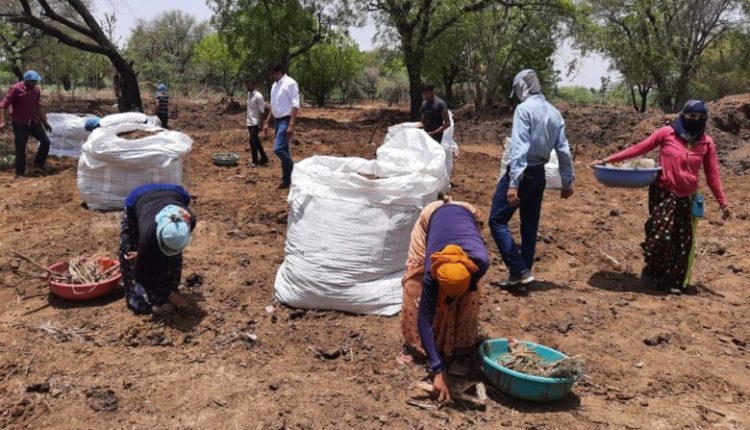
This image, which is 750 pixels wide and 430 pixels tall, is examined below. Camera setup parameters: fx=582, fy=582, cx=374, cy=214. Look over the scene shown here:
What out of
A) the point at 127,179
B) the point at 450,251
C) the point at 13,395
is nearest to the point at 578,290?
the point at 450,251

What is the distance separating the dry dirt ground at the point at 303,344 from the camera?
2611 millimetres

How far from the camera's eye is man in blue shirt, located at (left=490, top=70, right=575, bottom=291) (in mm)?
3887

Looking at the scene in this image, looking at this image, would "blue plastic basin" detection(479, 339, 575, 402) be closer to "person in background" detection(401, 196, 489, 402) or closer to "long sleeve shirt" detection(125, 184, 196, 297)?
"person in background" detection(401, 196, 489, 402)

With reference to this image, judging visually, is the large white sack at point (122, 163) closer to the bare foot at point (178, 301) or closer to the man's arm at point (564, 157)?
the bare foot at point (178, 301)

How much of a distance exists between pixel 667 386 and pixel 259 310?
233 centimetres

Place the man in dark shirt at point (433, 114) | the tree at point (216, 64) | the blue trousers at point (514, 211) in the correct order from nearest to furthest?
the blue trousers at point (514, 211), the man in dark shirt at point (433, 114), the tree at point (216, 64)

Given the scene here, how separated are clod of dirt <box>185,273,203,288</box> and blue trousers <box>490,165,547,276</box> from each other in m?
2.08

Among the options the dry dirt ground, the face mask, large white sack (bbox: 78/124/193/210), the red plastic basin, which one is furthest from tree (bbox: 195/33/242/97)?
the face mask

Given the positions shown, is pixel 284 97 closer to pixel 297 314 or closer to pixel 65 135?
pixel 297 314

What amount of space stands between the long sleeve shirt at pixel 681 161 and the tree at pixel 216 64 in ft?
79.1

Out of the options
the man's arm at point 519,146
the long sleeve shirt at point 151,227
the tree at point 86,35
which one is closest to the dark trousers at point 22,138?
the tree at point 86,35

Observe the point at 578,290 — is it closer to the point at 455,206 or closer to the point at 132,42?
the point at 455,206

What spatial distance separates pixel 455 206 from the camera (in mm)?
2877

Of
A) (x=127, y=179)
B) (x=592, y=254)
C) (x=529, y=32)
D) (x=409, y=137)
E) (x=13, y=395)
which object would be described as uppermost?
(x=529, y=32)
